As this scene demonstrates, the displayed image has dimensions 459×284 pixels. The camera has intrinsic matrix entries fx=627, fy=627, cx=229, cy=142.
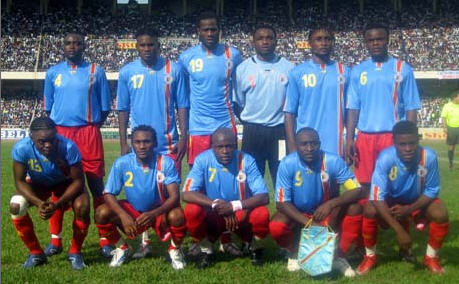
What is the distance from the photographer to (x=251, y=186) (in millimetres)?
5371

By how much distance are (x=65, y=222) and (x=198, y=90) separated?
2697 millimetres

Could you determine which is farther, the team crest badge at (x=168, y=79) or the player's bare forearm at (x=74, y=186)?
the team crest badge at (x=168, y=79)

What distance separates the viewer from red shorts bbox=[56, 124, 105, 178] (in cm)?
593

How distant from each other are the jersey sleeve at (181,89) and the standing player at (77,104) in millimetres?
699

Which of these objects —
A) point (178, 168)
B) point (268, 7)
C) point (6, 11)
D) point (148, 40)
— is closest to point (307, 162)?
point (178, 168)

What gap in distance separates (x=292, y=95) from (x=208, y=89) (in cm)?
80

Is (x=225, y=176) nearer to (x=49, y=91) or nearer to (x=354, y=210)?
(x=354, y=210)

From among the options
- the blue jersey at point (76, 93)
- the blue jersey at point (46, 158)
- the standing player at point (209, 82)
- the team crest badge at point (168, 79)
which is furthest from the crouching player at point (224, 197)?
the blue jersey at point (76, 93)

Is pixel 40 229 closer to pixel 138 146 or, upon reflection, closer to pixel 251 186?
pixel 138 146

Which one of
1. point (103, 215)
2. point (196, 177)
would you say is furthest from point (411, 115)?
point (103, 215)

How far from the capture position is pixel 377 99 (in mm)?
5527

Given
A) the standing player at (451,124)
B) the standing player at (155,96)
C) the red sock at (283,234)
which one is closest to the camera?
the red sock at (283,234)

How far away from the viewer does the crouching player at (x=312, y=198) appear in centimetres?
505

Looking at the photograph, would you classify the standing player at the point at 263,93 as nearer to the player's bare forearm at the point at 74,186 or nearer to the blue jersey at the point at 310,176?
the blue jersey at the point at 310,176
